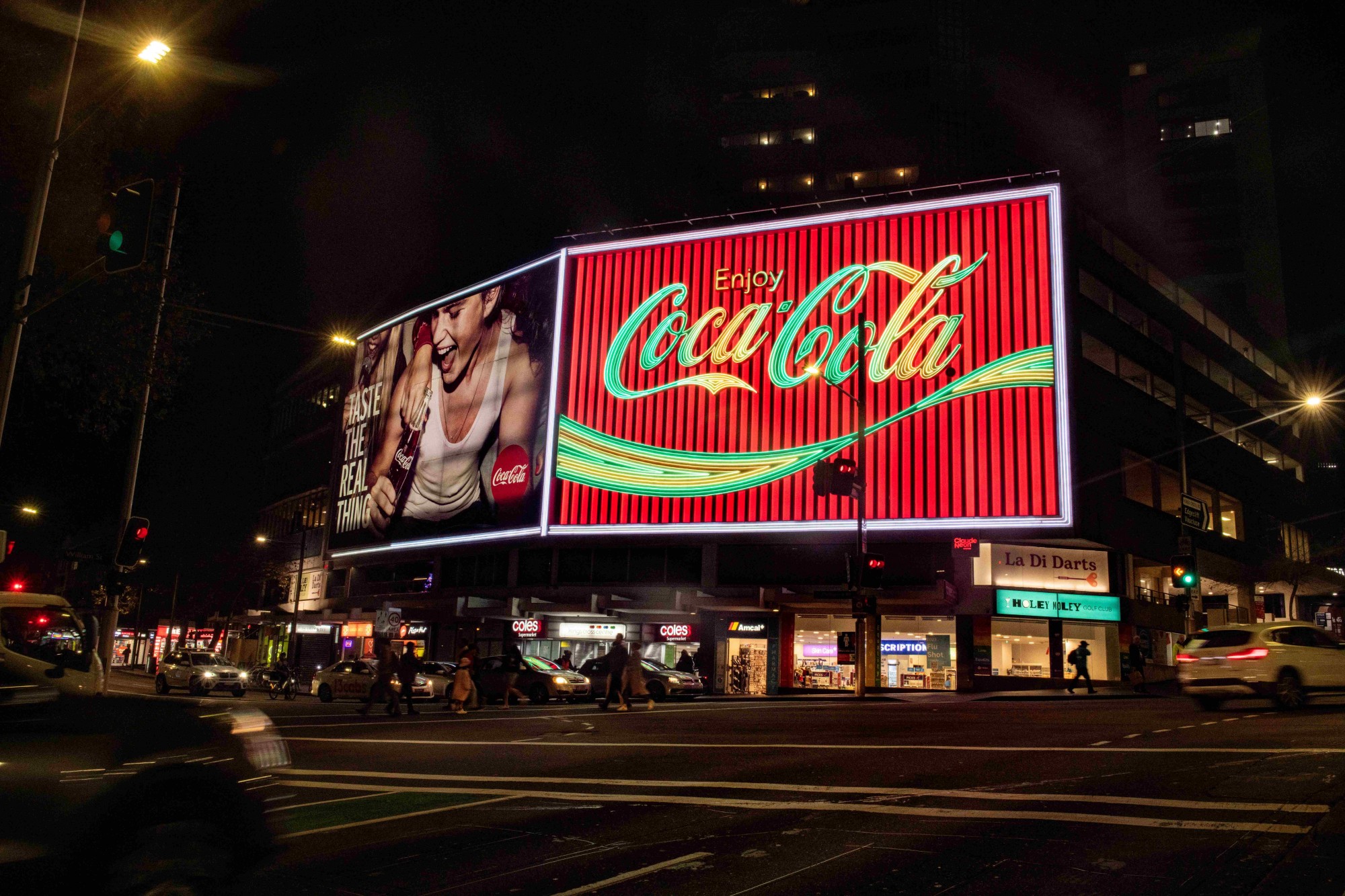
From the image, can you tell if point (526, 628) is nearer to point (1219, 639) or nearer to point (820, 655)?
point (820, 655)

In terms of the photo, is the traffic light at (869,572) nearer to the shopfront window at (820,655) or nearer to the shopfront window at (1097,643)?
the shopfront window at (820,655)

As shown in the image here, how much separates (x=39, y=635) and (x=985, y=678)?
2989 centimetres

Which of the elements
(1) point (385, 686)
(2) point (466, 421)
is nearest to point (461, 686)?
(1) point (385, 686)

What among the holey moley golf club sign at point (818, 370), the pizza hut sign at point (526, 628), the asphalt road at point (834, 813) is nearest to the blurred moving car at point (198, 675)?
the pizza hut sign at point (526, 628)

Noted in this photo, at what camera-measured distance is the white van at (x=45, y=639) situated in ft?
40.2

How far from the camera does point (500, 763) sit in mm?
11383

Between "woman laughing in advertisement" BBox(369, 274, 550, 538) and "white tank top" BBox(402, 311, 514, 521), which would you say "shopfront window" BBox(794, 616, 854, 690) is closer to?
"woman laughing in advertisement" BBox(369, 274, 550, 538)

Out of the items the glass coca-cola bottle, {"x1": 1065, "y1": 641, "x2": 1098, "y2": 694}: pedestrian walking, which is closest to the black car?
{"x1": 1065, "y1": 641, "x2": 1098, "y2": 694}: pedestrian walking

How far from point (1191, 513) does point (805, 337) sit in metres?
15.1

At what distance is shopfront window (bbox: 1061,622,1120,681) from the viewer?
1449 inches

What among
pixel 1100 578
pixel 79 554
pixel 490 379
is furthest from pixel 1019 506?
pixel 79 554

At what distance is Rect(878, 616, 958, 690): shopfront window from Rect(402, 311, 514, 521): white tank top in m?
18.9

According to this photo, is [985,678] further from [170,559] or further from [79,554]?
[170,559]

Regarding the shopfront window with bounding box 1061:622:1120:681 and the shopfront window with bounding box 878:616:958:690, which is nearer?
the shopfront window with bounding box 878:616:958:690
